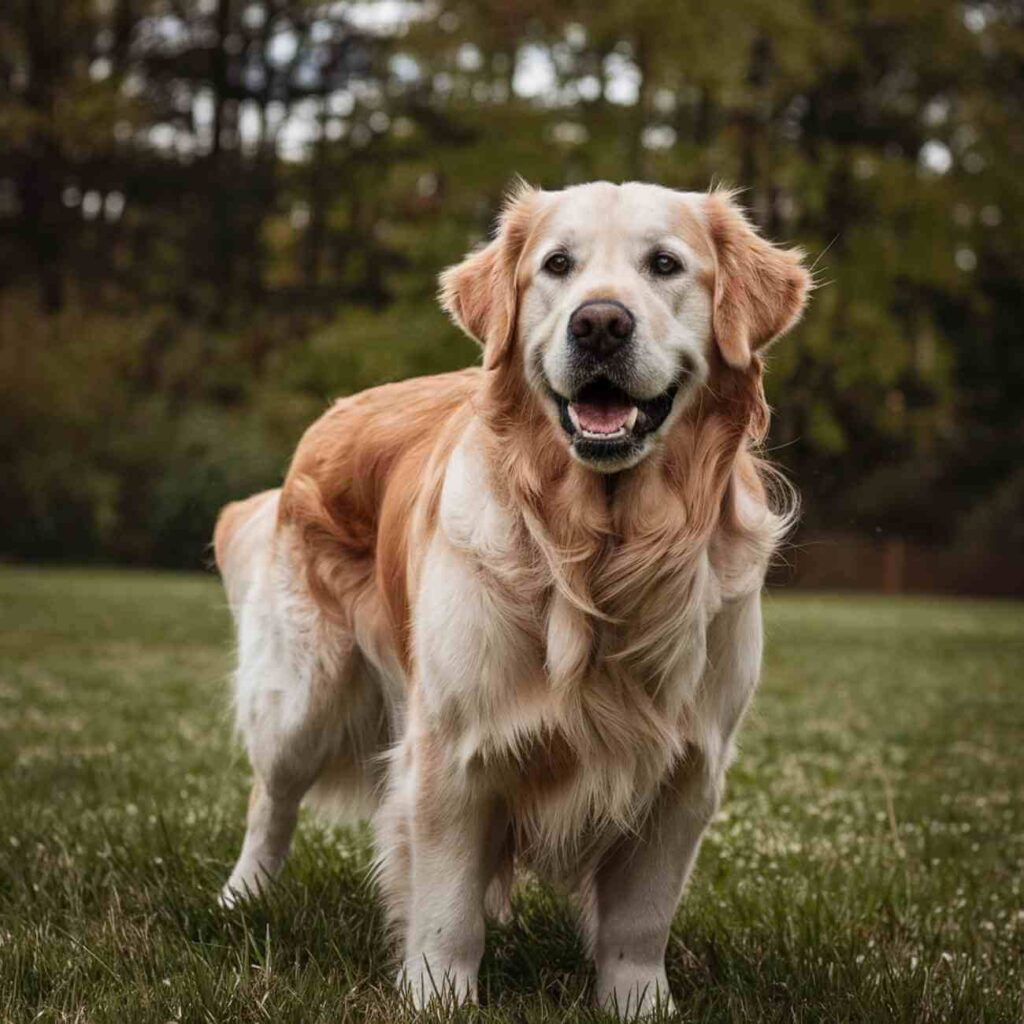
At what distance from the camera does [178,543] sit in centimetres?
2412

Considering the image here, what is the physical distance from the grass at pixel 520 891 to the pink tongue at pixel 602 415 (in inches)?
48.9

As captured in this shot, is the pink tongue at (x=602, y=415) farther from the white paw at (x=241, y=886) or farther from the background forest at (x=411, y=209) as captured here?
the background forest at (x=411, y=209)

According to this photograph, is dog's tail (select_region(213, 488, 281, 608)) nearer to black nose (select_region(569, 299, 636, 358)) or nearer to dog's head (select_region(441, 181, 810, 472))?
dog's head (select_region(441, 181, 810, 472))

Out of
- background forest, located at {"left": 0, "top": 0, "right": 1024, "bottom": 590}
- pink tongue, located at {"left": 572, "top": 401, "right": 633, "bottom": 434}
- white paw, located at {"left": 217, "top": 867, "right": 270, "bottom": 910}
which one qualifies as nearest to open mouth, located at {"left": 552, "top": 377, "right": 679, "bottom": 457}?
pink tongue, located at {"left": 572, "top": 401, "right": 633, "bottom": 434}

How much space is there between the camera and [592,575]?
309 cm

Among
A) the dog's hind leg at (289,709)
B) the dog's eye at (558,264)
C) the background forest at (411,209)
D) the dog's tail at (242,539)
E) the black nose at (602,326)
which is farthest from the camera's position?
the background forest at (411,209)

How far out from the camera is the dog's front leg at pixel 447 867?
311 centimetres

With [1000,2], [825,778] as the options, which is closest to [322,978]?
[825,778]

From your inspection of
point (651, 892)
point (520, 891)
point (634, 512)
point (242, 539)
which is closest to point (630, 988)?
point (651, 892)

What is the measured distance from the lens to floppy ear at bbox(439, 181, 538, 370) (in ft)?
10.7

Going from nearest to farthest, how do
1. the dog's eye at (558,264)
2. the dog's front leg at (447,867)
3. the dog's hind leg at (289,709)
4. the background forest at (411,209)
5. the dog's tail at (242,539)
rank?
the dog's front leg at (447,867) < the dog's eye at (558,264) < the dog's hind leg at (289,709) < the dog's tail at (242,539) < the background forest at (411,209)

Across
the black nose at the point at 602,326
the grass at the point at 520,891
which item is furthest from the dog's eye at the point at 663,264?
the grass at the point at 520,891

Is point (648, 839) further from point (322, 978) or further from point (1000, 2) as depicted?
point (1000, 2)

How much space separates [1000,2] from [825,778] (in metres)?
29.9
